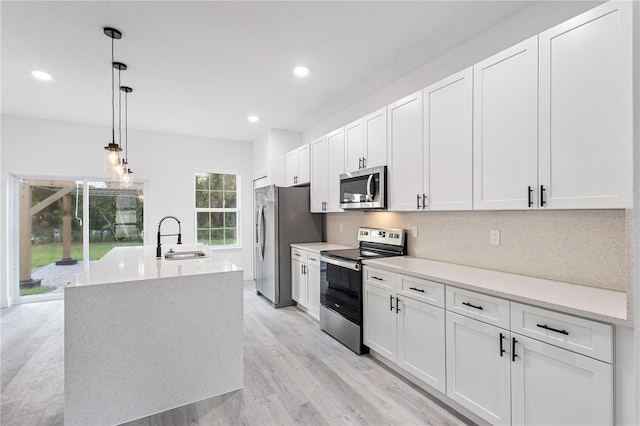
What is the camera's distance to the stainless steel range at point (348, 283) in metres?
2.96

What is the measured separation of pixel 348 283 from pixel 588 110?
2.25 meters

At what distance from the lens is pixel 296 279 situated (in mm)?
4395

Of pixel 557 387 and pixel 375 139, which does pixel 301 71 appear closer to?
pixel 375 139

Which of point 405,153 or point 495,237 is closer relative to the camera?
point 495,237

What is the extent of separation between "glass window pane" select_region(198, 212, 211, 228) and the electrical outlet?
5.06 m

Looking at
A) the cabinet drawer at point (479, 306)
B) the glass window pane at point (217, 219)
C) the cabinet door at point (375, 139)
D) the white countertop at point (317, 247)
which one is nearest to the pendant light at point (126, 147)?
the glass window pane at point (217, 219)

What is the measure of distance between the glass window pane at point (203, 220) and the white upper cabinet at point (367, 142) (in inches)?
137

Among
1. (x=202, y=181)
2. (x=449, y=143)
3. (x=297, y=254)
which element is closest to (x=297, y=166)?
(x=297, y=254)

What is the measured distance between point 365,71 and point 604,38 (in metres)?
1.98

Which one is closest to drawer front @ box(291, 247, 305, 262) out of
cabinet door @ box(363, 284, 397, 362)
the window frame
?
cabinet door @ box(363, 284, 397, 362)

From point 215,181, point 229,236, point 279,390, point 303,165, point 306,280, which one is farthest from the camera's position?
point 229,236

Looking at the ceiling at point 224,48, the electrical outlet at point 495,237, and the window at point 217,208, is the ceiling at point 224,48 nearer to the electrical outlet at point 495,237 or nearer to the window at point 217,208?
the electrical outlet at point 495,237

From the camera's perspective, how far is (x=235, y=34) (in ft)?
8.12

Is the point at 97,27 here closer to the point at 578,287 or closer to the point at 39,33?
the point at 39,33
